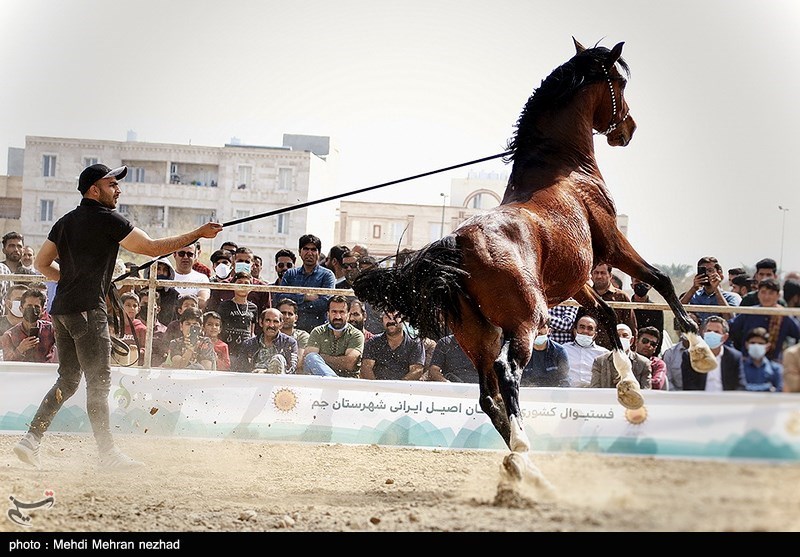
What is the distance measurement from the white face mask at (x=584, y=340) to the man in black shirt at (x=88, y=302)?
146 inches

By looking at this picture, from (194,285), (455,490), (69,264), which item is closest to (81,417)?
(194,285)

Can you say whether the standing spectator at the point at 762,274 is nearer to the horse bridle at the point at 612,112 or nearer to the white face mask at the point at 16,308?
the horse bridle at the point at 612,112

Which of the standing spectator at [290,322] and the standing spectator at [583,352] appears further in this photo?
the standing spectator at [290,322]

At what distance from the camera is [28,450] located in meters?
5.41

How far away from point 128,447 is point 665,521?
4293 millimetres

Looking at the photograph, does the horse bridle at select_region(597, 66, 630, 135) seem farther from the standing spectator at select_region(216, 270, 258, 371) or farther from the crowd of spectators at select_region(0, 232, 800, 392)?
the standing spectator at select_region(216, 270, 258, 371)

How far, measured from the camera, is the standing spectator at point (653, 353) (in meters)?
7.28

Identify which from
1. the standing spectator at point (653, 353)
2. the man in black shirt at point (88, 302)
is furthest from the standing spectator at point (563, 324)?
the man in black shirt at point (88, 302)

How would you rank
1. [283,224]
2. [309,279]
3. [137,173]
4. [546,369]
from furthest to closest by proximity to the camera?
[283,224], [137,173], [309,279], [546,369]

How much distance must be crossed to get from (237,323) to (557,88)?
366 cm

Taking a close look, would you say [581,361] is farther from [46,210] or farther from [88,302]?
[46,210]

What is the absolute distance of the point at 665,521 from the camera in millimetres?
4004

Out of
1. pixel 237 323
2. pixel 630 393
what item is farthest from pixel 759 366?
pixel 237 323

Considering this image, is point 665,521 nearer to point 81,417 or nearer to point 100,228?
point 100,228
